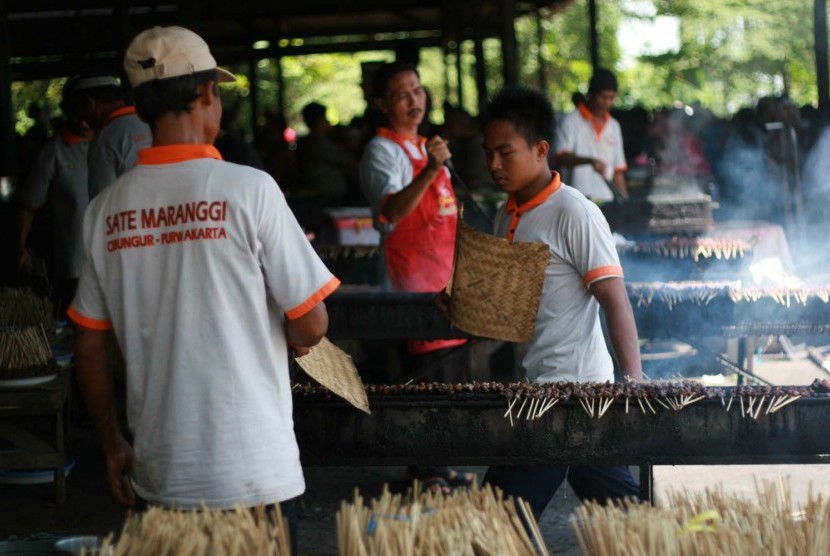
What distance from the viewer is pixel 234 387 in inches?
109

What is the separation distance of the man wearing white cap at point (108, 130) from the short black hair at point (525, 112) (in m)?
2.35

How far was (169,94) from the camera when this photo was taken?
2.83 m

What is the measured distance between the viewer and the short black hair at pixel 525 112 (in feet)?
12.9

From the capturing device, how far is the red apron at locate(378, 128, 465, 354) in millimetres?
5719

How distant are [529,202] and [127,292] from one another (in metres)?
1.54

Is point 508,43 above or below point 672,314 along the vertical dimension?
above

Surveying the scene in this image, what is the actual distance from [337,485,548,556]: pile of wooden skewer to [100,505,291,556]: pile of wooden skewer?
147mm

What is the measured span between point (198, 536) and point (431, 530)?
1.42 ft

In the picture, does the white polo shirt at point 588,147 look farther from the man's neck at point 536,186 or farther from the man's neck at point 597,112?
the man's neck at point 536,186

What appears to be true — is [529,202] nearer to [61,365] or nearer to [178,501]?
[178,501]

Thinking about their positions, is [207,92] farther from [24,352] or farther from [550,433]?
[24,352]

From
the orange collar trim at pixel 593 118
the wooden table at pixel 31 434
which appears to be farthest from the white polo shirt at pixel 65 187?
the orange collar trim at pixel 593 118

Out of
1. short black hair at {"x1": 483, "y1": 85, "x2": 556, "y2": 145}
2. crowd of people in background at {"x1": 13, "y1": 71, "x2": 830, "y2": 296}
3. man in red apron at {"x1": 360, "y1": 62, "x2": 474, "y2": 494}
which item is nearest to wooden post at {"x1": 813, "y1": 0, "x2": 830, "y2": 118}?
crowd of people in background at {"x1": 13, "y1": 71, "x2": 830, "y2": 296}

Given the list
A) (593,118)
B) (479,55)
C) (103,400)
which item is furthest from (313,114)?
(103,400)
